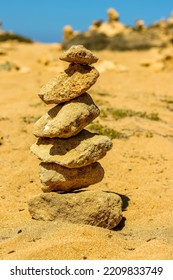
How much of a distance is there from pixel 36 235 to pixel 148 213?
220 centimetres

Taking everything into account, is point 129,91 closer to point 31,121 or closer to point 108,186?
point 31,121

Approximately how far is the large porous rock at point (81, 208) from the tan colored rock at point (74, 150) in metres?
0.51

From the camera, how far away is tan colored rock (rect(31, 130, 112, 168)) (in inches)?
269

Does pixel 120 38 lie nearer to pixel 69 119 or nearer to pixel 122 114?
pixel 122 114

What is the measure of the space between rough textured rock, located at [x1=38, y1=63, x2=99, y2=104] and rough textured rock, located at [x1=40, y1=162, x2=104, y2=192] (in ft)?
3.50

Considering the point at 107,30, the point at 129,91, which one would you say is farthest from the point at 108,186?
the point at 107,30

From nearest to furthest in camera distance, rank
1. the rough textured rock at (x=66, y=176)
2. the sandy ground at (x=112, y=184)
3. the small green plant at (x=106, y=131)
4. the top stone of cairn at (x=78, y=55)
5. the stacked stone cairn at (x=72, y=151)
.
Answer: the sandy ground at (x=112, y=184) < the top stone of cairn at (x=78, y=55) < the stacked stone cairn at (x=72, y=151) < the rough textured rock at (x=66, y=176) < the small green plant at (x=106, y=131)

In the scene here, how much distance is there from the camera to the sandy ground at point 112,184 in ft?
19.7

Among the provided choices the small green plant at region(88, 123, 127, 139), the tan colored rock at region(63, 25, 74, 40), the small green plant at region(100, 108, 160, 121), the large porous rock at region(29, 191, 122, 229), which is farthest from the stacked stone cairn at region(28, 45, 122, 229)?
the tan colored rock at region(63, 25, 74, 40)

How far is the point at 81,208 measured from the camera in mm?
6852

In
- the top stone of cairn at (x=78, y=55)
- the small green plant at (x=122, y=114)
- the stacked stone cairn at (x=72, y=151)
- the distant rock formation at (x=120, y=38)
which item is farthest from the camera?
the distant rock formation at (x=120, y=38)

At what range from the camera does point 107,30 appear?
136 feet

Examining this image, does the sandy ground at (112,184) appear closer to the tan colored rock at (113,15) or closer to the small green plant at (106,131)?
the small green plant at (106,131)

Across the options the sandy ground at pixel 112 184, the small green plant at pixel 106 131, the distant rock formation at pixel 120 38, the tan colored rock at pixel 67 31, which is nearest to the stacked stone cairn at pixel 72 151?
the sandy ground at pixel 112 184
